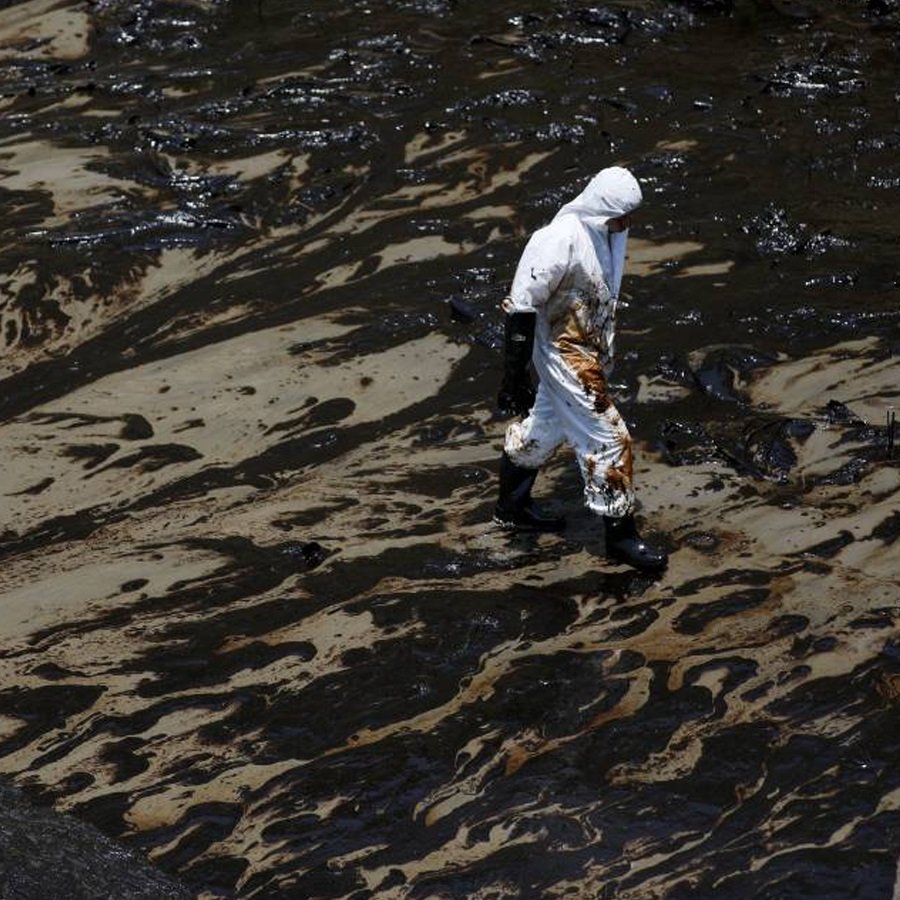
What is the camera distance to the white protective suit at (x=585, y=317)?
6754mm

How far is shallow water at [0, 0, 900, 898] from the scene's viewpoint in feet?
18.9

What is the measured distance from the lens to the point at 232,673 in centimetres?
648

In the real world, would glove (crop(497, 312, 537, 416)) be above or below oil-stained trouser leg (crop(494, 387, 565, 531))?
above

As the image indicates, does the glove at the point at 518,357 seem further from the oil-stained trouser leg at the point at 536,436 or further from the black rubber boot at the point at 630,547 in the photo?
the black rubber boot at the point at 630,547

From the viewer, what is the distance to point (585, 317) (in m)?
6.88

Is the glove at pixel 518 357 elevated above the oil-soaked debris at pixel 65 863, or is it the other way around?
the glove at pixel 518 357

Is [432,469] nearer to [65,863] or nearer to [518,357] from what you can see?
[518,357]

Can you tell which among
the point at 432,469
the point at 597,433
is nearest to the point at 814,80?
the point at 432,469

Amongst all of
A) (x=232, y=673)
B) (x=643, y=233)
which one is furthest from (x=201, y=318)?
(x=232, y=673)

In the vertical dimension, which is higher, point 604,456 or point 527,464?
point 604,456

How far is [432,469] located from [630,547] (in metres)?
1.22

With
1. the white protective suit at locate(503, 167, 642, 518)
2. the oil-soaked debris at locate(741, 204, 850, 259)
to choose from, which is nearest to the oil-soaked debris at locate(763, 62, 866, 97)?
the oil-soaked debris at locate(741, 204, 850, 259)

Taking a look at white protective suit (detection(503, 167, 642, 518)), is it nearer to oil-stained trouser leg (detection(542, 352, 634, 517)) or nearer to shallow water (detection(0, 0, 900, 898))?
oil-stained trouser leg (detection(542, 352, 634, 517))

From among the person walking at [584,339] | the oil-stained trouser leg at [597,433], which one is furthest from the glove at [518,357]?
the oil-stained trouser leg at [597,433]
